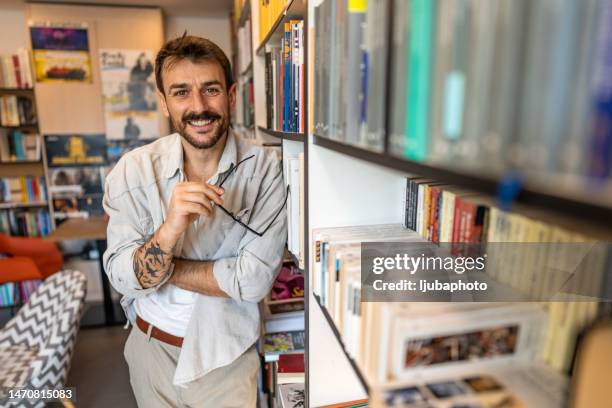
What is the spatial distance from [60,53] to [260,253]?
3496 mm

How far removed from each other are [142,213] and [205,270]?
11.3 inches

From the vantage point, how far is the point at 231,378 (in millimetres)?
1397

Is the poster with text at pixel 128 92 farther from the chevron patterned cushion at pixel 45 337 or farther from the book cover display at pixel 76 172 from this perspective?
the chevron patterned cushion at pixel 45 337

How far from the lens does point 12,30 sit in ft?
12.6

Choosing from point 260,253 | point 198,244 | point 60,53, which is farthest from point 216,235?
point 60,53

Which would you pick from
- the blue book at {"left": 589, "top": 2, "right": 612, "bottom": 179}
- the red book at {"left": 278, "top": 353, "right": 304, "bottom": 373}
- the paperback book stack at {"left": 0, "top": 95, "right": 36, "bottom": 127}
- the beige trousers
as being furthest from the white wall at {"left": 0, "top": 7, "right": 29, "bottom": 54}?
the blue book at {"left": 589, "top": 2, "right": 612, "bottom": 179}

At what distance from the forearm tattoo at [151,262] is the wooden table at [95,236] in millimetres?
1904

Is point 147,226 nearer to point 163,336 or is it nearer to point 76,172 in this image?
point 163,336

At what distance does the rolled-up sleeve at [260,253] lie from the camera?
4.13 ft

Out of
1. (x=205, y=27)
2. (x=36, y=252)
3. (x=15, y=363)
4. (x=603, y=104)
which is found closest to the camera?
(x=603, y=104)

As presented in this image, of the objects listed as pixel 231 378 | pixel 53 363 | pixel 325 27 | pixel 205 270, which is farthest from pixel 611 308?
pixel 53 363

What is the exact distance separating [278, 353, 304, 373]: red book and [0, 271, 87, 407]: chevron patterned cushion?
1.01 metres

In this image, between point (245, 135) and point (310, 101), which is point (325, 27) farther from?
point (245, 135)

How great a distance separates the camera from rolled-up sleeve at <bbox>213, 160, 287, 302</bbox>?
126 cm
